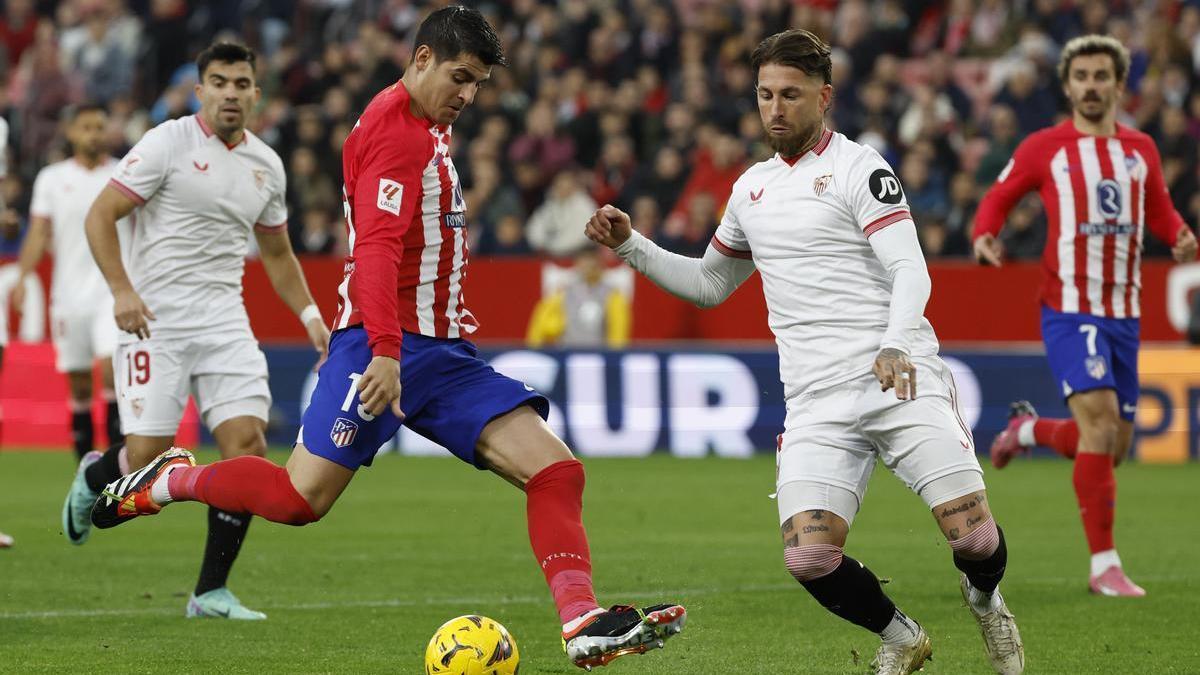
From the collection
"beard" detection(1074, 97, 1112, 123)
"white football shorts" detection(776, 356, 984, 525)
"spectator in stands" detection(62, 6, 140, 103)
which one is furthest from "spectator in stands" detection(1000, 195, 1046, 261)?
"white football shorts" detection(776, 356, 984, 525)

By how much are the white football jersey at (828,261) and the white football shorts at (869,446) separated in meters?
0.09

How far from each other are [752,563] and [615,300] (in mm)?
8209

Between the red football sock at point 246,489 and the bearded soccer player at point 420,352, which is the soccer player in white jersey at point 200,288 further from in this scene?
the bearded soccer player at point 420,352

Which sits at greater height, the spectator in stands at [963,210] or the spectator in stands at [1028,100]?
the spectator in stands at [1028,100]

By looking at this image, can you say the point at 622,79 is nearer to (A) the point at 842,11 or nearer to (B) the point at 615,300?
(A) the point at 842,11

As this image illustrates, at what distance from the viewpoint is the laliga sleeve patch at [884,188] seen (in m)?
6.30

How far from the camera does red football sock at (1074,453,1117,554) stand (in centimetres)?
912

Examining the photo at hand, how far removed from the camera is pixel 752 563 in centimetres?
1017

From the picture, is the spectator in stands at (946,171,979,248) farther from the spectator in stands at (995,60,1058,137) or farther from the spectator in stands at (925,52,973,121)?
the spectator in stands at (925,52,973,121)

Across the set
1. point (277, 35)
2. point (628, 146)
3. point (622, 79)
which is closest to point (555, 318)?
point (628, 146)

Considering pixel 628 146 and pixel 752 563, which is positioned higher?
pixel 628 146

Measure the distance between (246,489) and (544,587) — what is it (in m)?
2.73

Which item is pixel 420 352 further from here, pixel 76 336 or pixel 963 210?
pixel 963 210

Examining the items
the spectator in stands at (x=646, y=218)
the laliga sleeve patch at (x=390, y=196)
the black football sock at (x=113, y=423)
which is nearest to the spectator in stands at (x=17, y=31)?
the spectator in stands at (x=646, y=218)
